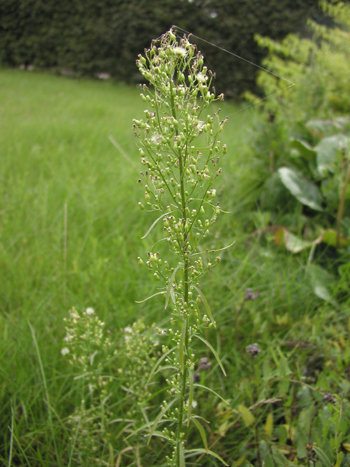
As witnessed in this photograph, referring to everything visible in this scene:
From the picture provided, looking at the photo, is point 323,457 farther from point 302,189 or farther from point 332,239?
point 302,189

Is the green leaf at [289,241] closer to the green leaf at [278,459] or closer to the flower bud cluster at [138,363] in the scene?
the flower bud cluster at [138,363]

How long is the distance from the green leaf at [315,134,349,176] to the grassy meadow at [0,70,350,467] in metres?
0.52

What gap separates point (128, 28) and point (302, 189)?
8.60 m

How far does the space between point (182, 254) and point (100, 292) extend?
114 cm


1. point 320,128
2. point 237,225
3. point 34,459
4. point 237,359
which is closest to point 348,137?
point 320,128

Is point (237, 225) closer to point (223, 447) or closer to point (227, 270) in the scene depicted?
point (227, 270)

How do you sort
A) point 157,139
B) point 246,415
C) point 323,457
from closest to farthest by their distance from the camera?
point 157,139 → point 323,457 → point 246,415

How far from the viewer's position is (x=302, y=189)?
246cm

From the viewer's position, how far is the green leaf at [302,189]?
7.91 feet

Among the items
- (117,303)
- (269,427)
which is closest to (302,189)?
(117,303)

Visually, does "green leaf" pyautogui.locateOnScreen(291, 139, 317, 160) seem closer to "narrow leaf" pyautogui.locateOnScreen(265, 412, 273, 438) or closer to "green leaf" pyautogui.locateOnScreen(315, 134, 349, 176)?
"green leaf" pyautogui.locateOnScreen(315, 134, 349, 176)

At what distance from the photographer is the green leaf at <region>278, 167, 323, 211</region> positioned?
94.9 inches

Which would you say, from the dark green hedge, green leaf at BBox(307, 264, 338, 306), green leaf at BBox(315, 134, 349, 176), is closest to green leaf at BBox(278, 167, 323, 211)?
green leaf at BBox(315, 134, 349, 176)

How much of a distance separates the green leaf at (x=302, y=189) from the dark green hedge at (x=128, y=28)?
5.18 m
